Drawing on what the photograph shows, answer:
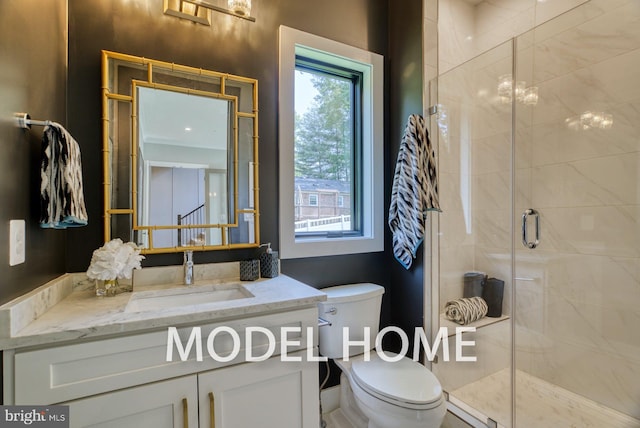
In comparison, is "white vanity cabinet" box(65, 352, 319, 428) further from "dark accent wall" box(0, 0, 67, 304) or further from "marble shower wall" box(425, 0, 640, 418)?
"marble shower wall" box(425, 0, 640, 418)

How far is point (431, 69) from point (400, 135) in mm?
413

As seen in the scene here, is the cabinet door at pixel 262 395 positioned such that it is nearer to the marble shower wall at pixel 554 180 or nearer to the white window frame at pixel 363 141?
the white window frame at pixel 363 141

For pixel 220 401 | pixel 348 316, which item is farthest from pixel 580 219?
pixel 220 401

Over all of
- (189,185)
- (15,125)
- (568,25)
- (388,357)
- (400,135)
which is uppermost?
(568,25)

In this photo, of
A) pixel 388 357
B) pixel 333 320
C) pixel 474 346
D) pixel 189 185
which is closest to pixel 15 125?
pixel 189 185

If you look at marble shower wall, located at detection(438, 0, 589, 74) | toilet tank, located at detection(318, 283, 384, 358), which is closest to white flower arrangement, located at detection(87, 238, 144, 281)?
toilet tank, located at detection(318, 283, 384, 358)

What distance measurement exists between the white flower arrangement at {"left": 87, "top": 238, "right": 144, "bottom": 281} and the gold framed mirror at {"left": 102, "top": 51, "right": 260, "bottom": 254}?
6.8 inches

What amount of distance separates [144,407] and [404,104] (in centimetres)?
193

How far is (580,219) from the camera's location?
70.4 inches

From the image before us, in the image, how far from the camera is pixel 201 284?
1.35 m

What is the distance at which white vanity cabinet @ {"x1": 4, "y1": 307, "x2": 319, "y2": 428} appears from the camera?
2.64ft

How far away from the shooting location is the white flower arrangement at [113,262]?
110cm

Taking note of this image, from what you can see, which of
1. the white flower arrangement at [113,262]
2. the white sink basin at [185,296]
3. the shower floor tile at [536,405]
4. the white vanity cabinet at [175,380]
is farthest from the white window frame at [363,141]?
the shower floor tile at [536,405]

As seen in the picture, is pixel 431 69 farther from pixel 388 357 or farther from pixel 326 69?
pixel 388 357
